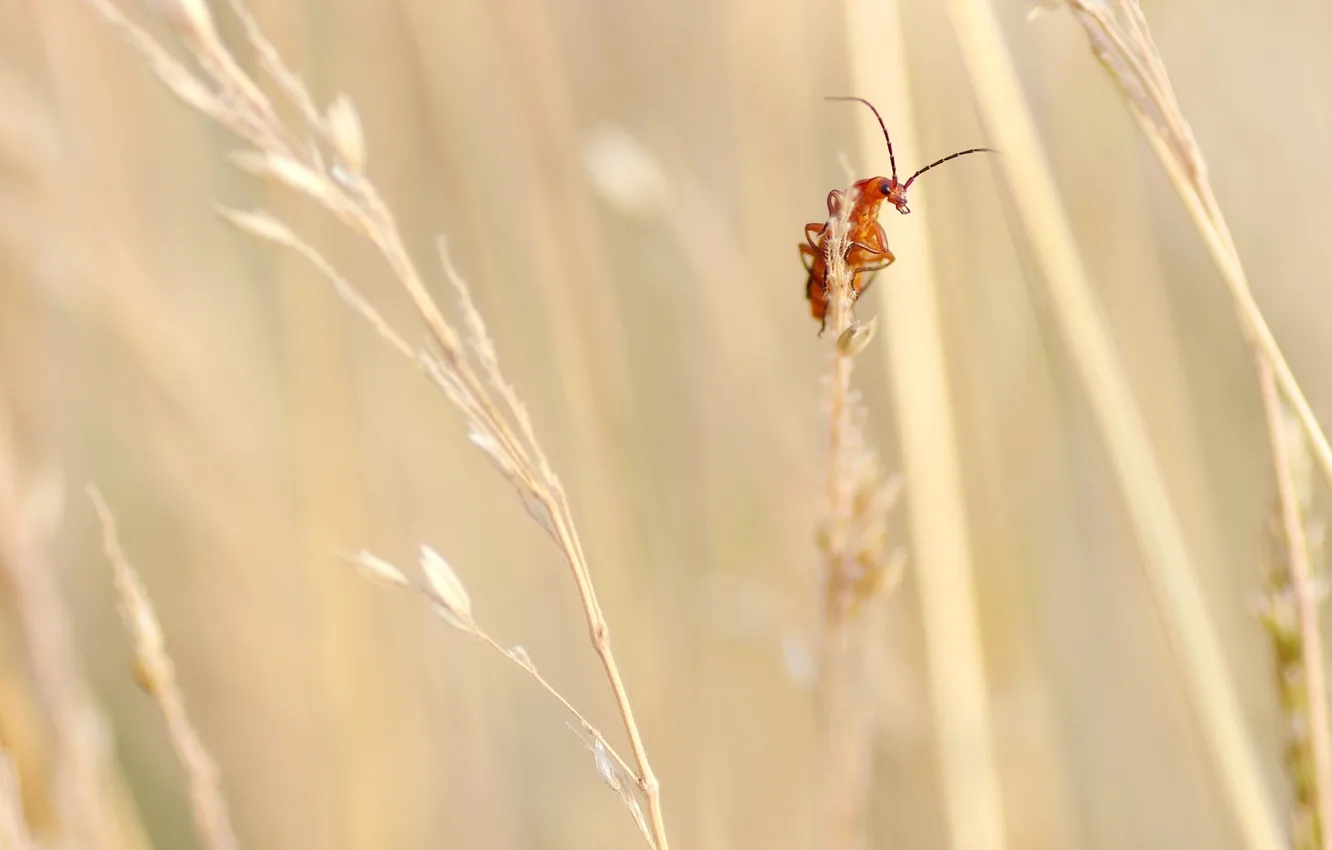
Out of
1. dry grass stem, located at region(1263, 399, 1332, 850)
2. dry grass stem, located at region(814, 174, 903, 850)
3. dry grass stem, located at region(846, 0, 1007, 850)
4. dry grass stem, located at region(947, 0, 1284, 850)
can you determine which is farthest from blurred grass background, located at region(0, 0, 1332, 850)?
dry grass stem, located at region(1263, 399, 1332, 850)

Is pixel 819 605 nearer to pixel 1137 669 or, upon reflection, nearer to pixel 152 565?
pixel 1137 669

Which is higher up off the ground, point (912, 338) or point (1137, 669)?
point (912, 338)

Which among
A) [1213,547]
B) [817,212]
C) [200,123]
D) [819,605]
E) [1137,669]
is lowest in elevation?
[819,605]

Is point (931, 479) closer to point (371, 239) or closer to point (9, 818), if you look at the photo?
point (371, 239)

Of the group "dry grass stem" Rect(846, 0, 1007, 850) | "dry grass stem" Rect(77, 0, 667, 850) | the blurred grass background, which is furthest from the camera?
the blurred grass background

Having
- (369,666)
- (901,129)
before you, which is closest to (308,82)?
(369,666)

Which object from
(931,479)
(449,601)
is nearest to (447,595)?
(449,601)

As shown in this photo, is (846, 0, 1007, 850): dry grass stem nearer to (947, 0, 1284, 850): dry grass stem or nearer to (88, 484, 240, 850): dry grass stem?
(947, 0, 1284, 850): dry grass stem
